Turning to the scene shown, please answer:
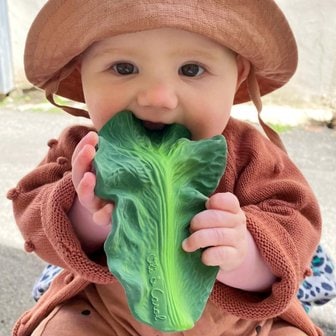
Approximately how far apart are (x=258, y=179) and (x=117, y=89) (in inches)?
9.4

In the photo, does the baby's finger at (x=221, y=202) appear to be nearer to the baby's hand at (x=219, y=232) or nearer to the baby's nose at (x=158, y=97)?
the baby's hand at (x=219, y=232)

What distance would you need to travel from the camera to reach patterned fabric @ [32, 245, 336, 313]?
1.11 meters

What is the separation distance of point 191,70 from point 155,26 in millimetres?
76

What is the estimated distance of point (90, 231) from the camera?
0.82m

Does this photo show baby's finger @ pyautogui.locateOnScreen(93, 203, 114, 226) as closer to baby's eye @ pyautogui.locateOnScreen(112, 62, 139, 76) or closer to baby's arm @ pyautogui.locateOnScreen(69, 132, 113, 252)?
baby's arm @ pyautogui.locateOnScreen(69, 132, 113, 252)

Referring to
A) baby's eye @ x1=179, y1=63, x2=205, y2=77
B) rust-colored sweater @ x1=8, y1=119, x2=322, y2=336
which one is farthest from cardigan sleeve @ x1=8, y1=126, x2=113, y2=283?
baby's eye @ x1=179, y1=63, x2=205, y2=77

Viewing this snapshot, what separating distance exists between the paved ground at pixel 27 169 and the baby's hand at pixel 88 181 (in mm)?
678

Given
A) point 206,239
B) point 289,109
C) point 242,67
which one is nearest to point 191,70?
point 242,67

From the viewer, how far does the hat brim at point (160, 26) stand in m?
0.74

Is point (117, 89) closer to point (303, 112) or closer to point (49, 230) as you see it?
point (49, 230)

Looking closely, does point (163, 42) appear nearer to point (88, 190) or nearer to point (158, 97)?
point (158, 97)

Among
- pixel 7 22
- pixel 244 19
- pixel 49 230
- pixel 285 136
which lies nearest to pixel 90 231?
pixel 49 230

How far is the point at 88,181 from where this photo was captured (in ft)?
2.16

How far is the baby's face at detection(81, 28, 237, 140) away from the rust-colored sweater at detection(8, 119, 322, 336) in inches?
4.0
